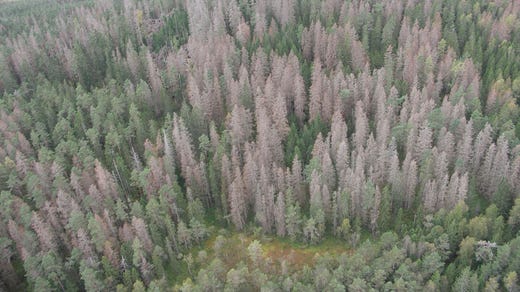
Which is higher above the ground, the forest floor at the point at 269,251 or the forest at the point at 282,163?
the forest at the point at 282,163

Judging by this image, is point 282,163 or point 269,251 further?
point 282,163

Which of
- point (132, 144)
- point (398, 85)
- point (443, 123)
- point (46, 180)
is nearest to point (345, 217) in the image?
point (443, 123)

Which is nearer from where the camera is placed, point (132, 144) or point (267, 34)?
point (132, 144)

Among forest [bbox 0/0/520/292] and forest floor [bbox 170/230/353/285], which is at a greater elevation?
forest [bbox 0/0/520/292]

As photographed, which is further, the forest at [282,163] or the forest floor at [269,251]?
the forest floor at [269,251]

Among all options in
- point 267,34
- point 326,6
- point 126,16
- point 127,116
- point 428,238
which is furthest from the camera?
point 126,16

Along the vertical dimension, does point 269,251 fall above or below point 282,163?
below

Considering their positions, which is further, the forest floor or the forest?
the forest floor

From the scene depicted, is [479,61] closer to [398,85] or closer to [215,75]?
[398,85]
